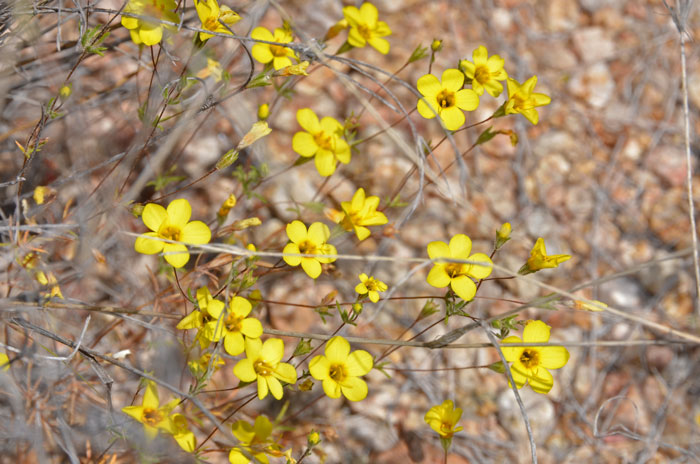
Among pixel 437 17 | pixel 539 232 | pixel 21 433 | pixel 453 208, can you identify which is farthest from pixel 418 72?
pixel 21 433

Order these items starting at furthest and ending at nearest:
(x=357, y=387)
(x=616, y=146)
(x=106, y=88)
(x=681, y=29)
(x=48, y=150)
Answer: (x=616, y=146) → (x=106, y=88) → (x=48, y=150) → (x=681, y=29) → (x=357, y=387)

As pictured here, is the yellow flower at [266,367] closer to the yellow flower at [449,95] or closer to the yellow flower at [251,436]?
the yellow flower at [251,436]

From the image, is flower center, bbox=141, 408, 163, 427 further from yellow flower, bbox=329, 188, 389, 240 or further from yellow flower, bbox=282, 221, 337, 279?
yellow flower, bbox=329, 188, 389, 240

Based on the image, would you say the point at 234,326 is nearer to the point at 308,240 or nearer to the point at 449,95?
the point at 308,240

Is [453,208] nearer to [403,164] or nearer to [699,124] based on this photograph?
[403,164]

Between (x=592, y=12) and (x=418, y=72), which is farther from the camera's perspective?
(x=592, y=12)

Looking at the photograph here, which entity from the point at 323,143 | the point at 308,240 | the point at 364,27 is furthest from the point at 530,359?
the point at 364,27

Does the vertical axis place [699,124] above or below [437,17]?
below

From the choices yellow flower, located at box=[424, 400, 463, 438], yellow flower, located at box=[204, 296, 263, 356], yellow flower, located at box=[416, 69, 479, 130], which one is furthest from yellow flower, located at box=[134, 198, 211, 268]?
yellow flower, located at box=[424, 400, 463, 438]

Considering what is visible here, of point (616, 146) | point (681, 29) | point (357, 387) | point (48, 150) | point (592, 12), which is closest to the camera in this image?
point (357, 387)
